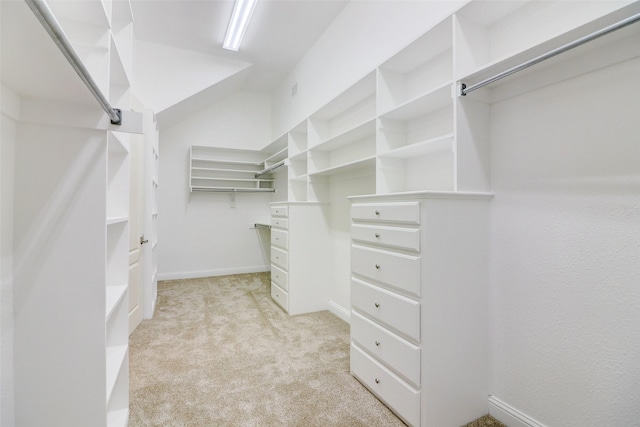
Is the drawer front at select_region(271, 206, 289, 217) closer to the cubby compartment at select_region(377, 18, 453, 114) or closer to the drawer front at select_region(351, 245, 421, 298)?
the drawer front at select_region(351, 245, 421, 298)

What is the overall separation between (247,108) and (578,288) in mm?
5084

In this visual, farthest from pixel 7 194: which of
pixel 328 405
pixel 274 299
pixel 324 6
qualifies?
pixel 324 6

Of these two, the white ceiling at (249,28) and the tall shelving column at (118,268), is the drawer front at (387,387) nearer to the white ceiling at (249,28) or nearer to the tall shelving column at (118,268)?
the tall shelving column at (118,268)

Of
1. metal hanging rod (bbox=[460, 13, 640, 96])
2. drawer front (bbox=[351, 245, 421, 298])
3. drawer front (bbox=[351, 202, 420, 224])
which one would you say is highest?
metal hanging rod (bbox=[460, 13, 640, 96])

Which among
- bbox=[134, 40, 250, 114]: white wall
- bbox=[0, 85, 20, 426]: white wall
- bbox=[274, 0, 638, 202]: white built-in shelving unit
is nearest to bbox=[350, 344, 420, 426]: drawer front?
bbox=[274, 0, 638, 202]: white built-in shelving unit

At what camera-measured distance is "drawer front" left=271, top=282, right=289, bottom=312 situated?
311 centimetres

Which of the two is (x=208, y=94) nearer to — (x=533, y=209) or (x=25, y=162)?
(x=25, y=162)

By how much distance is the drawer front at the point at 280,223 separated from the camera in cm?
312

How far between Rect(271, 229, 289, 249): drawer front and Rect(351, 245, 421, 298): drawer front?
1304 millimetres

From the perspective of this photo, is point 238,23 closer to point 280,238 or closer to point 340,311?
point 280,238

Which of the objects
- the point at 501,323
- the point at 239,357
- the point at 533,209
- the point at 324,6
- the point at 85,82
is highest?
the point at 324,6

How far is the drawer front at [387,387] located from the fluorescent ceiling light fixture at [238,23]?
10.5ft

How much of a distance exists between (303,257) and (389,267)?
1624 millimetres

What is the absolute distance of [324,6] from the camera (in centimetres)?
299
